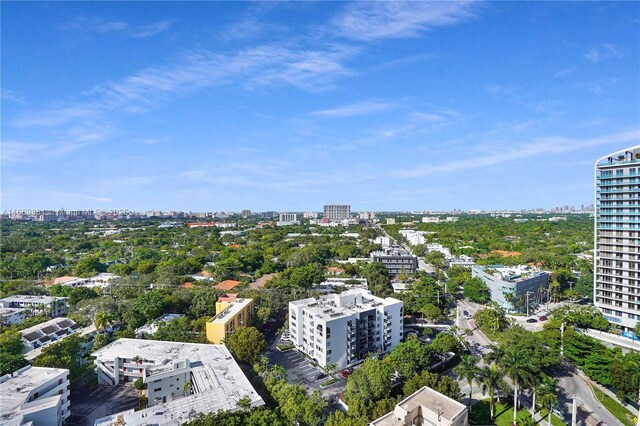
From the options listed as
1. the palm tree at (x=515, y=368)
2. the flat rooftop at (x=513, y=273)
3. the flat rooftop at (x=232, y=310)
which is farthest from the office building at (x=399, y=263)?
the palm tree at (x=515, y=368)

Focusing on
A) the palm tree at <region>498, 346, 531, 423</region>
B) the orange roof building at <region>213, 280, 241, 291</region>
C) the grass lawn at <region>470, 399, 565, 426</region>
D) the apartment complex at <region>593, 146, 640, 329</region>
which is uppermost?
the apartment complex at <region>593, 146, 640, 329</region>

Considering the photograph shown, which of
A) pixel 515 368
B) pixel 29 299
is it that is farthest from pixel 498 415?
pixel 29 299

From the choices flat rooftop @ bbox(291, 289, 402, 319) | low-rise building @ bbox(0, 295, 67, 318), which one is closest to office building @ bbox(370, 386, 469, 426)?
flat rooftop @ bbox(291, 289, 402, 319)

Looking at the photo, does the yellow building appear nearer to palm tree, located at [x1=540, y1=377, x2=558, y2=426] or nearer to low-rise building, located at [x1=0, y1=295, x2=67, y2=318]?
low-rise building, located at [x1=0, y1=295, x2=67, y2=318]

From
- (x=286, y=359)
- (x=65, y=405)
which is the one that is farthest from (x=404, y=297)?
(x=65, y=405)

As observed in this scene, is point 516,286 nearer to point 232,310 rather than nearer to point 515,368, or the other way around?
point 515,368

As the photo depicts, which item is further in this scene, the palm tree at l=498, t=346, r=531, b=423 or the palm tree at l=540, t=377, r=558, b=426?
the palm tree at l=498, t=346, r=531, b=423
